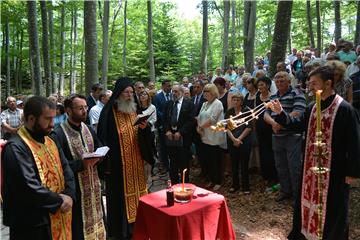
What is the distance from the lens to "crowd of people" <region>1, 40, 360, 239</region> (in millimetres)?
2982

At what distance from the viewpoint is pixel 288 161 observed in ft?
18.2

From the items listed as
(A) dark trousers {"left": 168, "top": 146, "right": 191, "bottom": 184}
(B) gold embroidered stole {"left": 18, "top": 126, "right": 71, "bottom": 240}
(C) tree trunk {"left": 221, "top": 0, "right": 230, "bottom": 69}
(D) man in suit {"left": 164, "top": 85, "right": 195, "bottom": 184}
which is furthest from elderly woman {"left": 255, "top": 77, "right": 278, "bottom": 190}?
(C) tree trunk {"left": 221, "top": 0, "right": 230, "bottom": 69}

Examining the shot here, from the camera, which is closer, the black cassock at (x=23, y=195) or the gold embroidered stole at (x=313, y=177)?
the black cassock at (x=23, y=195)

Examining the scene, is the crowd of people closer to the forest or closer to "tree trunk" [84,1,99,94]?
"tree trunk" [84,1,99,94]

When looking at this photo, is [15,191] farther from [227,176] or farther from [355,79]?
[355,79]

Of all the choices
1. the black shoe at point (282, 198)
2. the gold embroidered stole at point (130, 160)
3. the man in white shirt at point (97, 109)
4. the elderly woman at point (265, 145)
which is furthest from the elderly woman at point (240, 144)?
the man in white shirt at point (97, 109)

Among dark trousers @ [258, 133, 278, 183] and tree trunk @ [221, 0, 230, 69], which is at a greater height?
tree trunk @ [221, 0, 230, 69]

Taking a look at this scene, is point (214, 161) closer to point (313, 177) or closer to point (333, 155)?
point (313, 177)

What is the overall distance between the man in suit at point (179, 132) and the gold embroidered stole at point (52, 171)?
3431 millimetres

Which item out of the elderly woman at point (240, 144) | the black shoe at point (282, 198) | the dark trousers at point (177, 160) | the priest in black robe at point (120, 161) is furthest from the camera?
the dark trousers at point (177, 160)

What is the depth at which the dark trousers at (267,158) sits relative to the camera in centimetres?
634

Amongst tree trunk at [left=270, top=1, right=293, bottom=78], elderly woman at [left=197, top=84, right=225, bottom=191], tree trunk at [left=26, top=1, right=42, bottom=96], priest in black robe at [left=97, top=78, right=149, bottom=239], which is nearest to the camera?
priest in black robe at [left=97, top=78, right=149, bottom=239]

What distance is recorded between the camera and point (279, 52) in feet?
26.4

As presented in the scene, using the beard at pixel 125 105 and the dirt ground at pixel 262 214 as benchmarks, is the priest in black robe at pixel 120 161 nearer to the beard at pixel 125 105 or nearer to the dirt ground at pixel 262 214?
the beard at pixel 125 105
